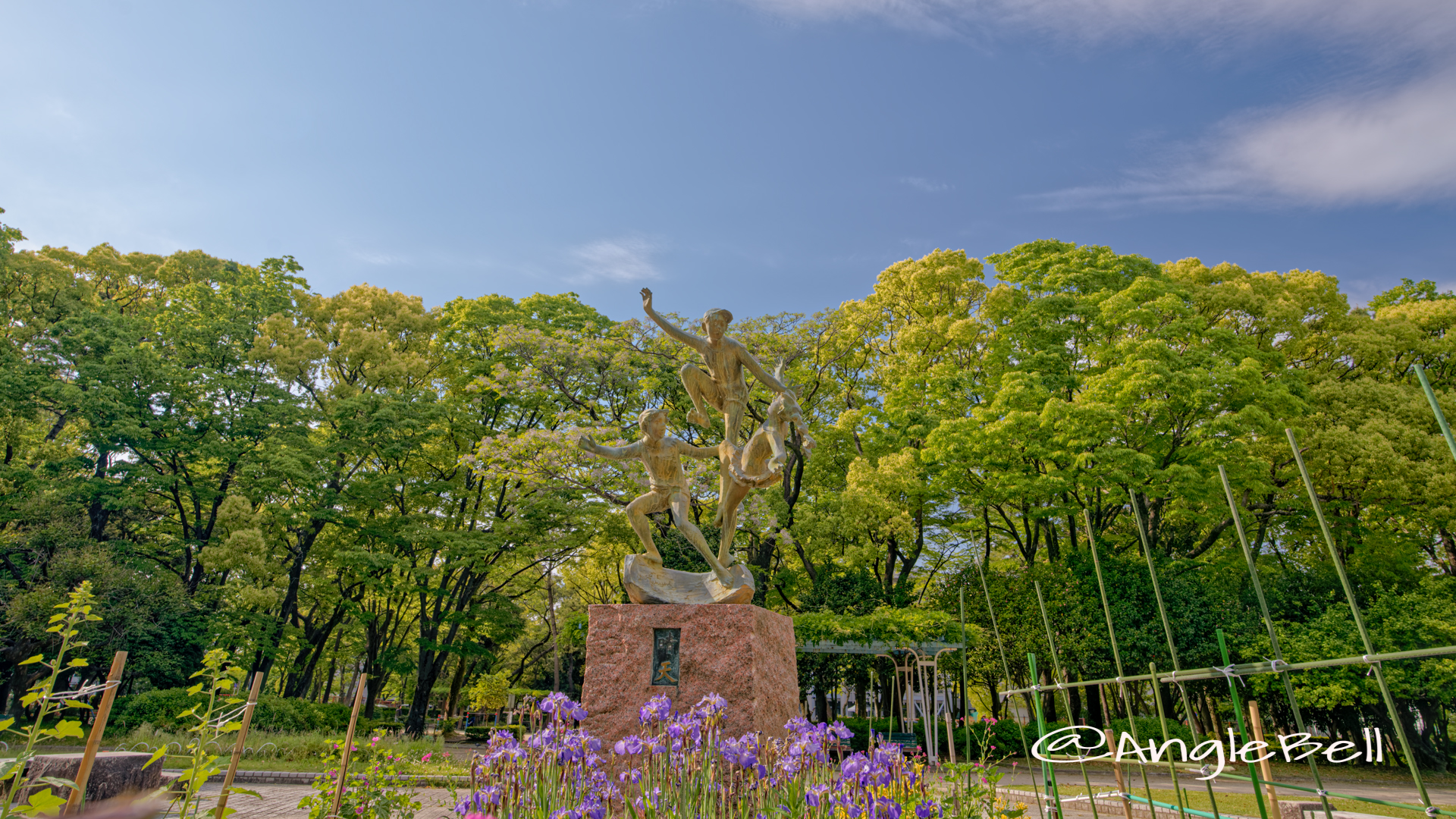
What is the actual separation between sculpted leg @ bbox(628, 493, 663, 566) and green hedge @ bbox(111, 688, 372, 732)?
10.9 metres

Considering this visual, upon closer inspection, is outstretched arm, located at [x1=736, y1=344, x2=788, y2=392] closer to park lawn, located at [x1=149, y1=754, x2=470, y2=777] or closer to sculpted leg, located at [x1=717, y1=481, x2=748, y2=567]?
sculpted leg, located at [x1=717, y1=481, x2=748, y2=567]

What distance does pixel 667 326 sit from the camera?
6.70m

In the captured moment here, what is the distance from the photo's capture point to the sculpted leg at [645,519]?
6785 millimetres

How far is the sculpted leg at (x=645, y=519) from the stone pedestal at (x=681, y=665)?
28.0 inches

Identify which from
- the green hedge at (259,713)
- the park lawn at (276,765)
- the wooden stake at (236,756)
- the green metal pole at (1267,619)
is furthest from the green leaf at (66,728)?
the green hedge at (259,713)

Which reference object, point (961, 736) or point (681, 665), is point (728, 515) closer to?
point (681, 665)

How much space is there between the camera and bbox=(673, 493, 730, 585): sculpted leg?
21.5 ft

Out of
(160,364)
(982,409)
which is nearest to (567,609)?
(160,364)

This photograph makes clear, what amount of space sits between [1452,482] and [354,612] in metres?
23.5

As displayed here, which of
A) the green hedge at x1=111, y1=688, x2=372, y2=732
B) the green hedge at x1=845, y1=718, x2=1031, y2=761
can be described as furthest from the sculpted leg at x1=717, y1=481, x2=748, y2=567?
the green hedge at x1=111, y1=688, x2=372, y2=732

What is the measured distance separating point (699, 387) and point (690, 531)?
134 cm

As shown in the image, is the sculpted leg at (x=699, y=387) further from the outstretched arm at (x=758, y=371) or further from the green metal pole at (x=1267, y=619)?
the green metal pole at (x=1267, y=619)

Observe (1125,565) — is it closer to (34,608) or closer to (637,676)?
(637,676)

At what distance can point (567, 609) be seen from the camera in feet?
91.0
